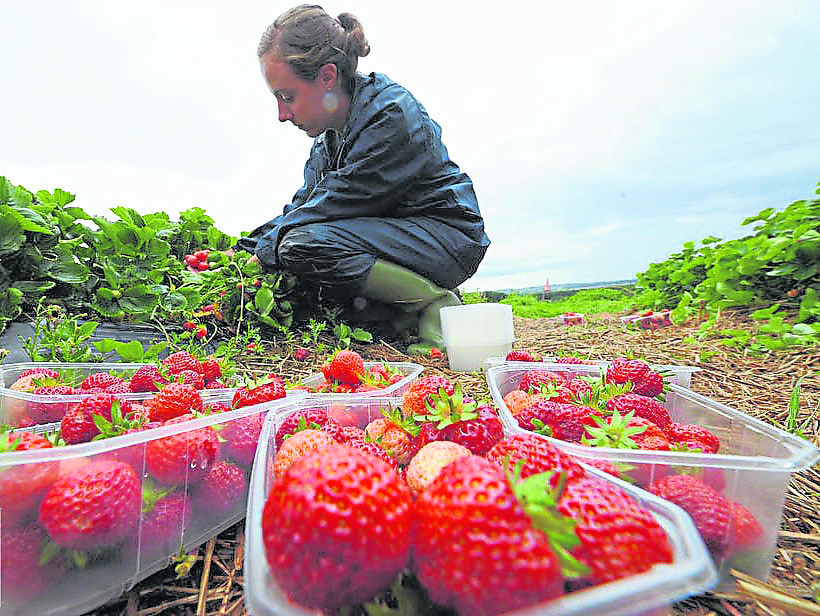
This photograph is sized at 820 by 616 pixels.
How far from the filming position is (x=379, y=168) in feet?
7.63

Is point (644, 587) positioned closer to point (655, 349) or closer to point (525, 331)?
point (655, 349)

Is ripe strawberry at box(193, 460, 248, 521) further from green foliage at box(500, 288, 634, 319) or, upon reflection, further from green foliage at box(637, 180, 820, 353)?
green foliage at box(500, 288, 634, 319)

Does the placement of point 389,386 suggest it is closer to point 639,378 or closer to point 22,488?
point 639,378

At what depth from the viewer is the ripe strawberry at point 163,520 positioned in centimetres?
69

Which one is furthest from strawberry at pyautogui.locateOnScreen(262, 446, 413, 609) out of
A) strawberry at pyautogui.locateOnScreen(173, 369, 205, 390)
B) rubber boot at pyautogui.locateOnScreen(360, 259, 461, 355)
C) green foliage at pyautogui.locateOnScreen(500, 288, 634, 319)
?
green foliage at pyautogui.locateOnScreen(500, 288, 634, 319)

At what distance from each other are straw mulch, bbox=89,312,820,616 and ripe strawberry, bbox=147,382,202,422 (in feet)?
0.80

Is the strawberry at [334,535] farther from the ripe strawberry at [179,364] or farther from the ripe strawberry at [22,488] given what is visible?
the ripe strawberry at [179,364]

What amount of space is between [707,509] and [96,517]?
0.82 metres

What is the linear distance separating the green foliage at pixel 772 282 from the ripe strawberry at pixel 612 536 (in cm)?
233

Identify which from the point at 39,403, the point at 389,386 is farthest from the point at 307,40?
the point at 39,403

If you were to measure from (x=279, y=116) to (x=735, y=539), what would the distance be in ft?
8.10

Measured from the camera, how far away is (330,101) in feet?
7.84

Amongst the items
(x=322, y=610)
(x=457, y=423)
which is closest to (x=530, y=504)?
(x=322, y=610)

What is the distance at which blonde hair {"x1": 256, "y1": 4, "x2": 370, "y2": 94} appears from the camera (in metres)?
2.20
